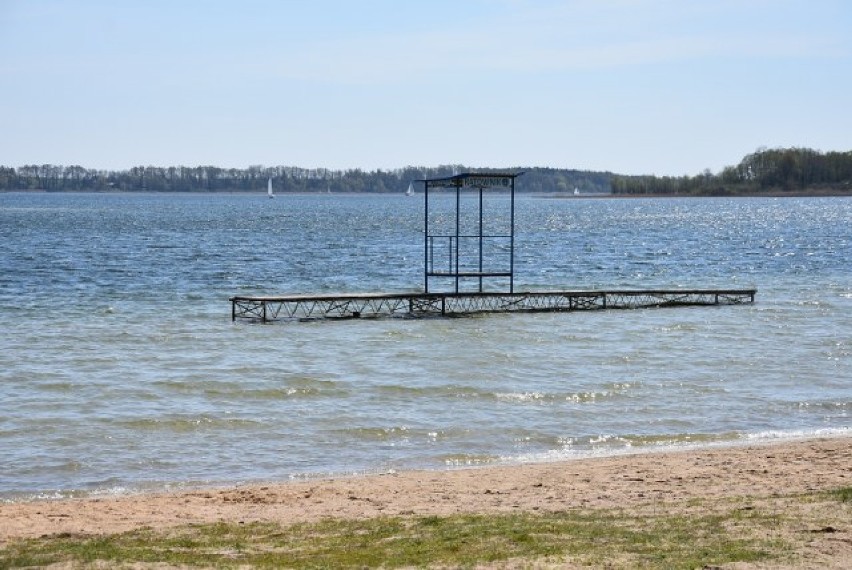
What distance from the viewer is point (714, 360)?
23.8 m

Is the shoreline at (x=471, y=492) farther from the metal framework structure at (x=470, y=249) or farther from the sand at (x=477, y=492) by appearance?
the metal framework structure at (x=470, y=249)

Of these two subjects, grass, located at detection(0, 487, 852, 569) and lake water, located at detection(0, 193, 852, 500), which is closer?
grass, located at detection(0, 487, 852, 569)

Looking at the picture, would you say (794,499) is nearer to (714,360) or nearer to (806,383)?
(806,383)

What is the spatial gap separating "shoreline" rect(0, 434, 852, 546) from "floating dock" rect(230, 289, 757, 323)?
16981 mm

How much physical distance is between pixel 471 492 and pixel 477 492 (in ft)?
0.23

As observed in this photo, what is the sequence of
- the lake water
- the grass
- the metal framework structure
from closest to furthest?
1. the grass
2. the lake water
3. the metal framework structure

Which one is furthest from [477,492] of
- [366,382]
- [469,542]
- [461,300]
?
[461,300]

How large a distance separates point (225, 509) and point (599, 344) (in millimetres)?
15669

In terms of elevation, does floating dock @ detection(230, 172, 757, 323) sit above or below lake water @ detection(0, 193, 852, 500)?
above

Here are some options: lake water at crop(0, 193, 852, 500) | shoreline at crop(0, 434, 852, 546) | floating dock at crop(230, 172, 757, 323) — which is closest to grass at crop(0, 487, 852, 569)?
shoreline at crop(0, 434, 852, 546)

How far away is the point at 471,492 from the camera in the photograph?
40.9 ft

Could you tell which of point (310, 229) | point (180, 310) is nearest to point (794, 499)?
point (180, 310)

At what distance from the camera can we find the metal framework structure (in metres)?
31.2

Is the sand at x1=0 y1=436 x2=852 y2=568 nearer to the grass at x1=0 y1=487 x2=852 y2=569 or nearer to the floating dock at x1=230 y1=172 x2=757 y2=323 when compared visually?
the grass at x1=0 y1=487 x2=852 y2=569
